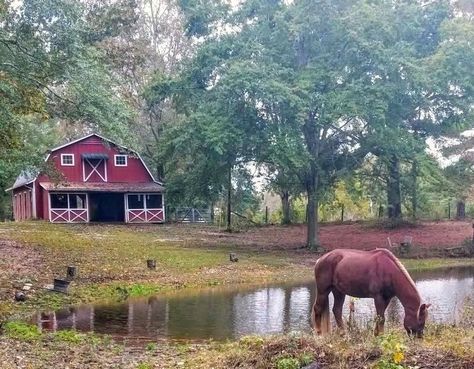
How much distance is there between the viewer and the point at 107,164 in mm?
46969

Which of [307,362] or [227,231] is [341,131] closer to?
[227,231]

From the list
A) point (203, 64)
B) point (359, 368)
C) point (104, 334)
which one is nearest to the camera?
point (359, 368)

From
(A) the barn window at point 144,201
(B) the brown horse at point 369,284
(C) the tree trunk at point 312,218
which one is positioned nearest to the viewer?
(B) the brown horse at point 369,284

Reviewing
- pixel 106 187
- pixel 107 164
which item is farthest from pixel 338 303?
pixel 107 164

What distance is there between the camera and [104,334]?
13258mm

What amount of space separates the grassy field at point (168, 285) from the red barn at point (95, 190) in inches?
240

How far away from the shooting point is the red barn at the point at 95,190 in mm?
44469

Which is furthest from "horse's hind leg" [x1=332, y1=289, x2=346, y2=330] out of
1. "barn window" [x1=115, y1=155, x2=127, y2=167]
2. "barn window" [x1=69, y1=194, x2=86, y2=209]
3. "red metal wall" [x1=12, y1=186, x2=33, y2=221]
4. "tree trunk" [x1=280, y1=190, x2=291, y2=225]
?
"red metal wall" [x1=12, y1=186, x2=33, y2=221]

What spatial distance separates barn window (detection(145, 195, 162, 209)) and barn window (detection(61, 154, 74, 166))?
603 centimetres

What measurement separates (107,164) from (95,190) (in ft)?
10.2

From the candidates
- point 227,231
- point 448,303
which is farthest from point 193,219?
point 448,303

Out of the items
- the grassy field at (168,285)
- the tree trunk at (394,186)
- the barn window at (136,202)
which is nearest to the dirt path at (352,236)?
the grassy field at (168,285)

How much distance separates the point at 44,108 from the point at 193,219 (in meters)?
33.6

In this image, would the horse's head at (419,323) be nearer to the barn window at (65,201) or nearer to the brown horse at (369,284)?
the brown horse at (369,284)
